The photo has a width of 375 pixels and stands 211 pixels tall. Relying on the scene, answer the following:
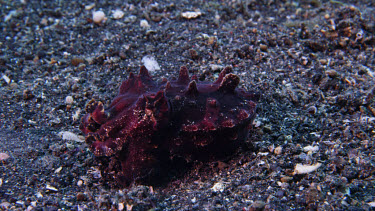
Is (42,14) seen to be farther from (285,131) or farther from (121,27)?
(285,131)

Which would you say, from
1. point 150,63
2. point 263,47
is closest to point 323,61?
point 263,47

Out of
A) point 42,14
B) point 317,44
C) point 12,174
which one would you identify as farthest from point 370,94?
point 42,14

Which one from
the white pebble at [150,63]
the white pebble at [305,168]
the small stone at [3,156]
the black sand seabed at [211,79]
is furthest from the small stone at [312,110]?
the small stone at [3,156]

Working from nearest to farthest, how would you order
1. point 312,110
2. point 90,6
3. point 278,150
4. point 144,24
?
point 278,150, point 312,110, point 144,24, point 90,6

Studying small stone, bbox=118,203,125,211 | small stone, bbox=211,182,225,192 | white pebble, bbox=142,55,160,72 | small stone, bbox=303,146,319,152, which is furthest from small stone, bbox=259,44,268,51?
small stone, bbox=118,203,125,211

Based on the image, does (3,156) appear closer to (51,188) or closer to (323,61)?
(51,188)

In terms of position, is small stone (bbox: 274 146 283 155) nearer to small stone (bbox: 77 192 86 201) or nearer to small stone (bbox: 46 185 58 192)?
small stone (bbox: 77 192 86 201)
